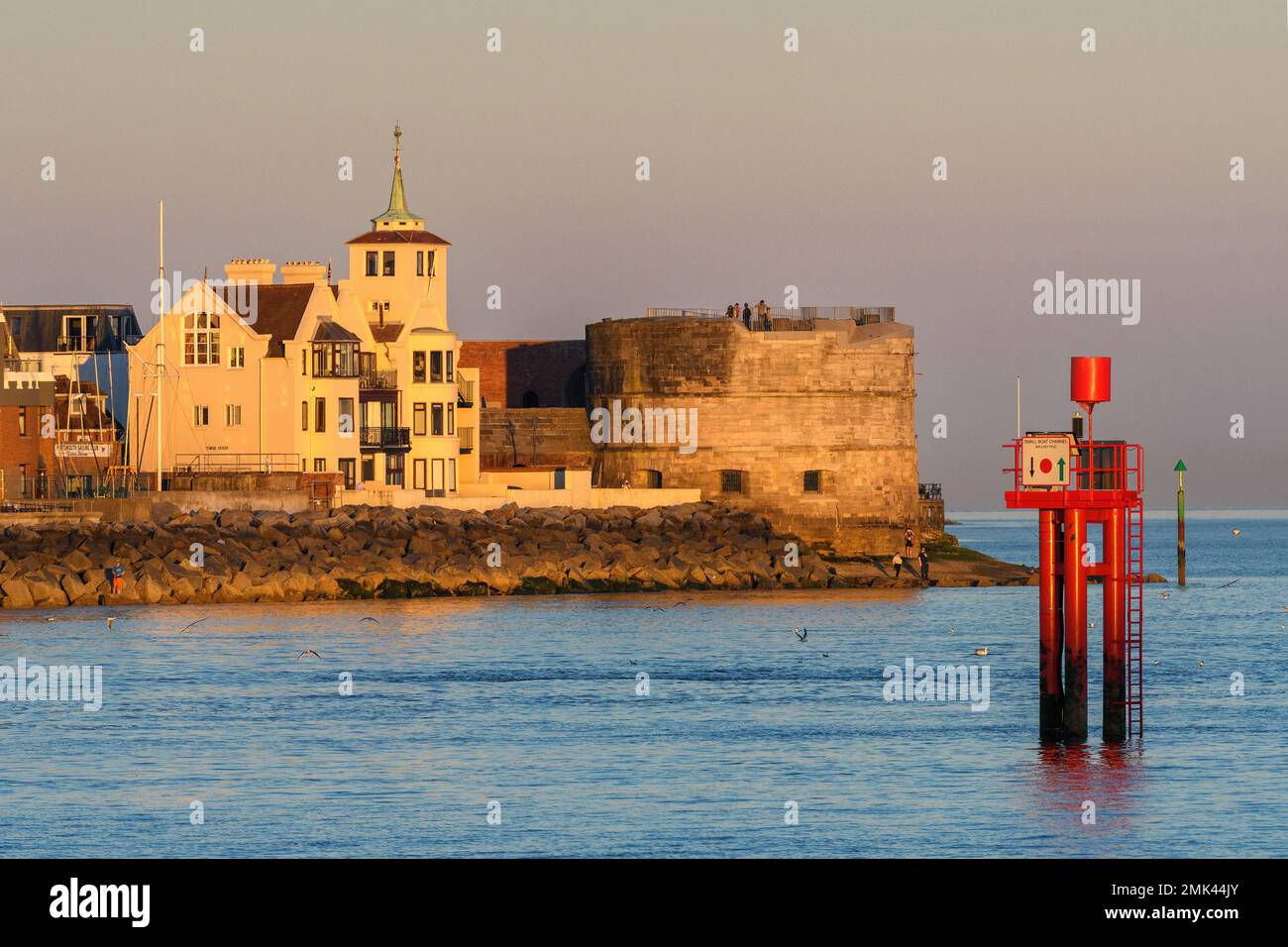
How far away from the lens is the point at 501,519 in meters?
62.2

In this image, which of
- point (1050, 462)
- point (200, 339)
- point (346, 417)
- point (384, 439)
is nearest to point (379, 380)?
point (384, 439)

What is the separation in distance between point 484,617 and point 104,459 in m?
21.1

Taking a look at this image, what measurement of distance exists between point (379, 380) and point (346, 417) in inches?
89.4

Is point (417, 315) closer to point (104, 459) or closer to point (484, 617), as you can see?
point (104, 459)

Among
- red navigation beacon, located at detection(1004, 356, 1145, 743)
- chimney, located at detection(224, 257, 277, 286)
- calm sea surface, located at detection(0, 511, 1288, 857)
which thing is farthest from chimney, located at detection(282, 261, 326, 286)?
red navigation beacon, located at detection(1004, 356, 1145, 743)

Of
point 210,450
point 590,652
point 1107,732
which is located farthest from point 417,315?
point 1107,732

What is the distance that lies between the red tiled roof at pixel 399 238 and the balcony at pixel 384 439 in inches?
266

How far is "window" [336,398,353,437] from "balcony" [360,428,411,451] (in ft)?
2.82

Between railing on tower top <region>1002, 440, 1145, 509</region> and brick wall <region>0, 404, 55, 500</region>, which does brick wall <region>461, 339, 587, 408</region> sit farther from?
railing on tower top <region>1002, 440, 1145, 509</region>

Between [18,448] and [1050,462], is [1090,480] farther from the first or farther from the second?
[18,448]

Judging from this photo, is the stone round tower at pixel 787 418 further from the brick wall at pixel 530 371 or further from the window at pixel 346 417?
the brick wall at pixel 530 371

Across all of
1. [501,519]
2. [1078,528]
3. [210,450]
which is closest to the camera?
[1078,528]

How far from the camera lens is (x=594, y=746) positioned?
3025cm
